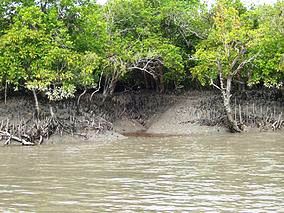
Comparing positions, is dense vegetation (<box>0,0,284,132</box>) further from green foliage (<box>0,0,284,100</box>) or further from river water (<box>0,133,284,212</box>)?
river water (<box>0,133,284,212</box>)

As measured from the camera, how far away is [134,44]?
25.4 meters

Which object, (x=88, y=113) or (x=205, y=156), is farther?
(x=88, y=113)

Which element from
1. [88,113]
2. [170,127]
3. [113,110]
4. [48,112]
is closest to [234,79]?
[170,127]

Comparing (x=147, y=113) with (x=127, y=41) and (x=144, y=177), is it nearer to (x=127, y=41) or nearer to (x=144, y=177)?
(x=127, y=41)

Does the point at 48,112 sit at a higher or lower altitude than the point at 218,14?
lower

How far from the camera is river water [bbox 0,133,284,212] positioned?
8562 millimetres

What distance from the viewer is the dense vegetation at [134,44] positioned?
2017 centimetres

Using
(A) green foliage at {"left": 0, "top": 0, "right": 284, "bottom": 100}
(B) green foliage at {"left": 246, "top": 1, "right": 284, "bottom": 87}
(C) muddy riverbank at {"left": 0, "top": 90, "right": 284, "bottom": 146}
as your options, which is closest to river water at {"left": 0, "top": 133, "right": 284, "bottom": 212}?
(C) muddy riverbank at {"left": 0, "top": 90, "right": 284, "bottom": 146}

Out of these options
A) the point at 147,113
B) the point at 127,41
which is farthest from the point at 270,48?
the point at 147,113

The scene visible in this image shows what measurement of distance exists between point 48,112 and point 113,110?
197 inches

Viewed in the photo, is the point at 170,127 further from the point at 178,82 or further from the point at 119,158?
the point at 119,158

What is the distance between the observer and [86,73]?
21297mm

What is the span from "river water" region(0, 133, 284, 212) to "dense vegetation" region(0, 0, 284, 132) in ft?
12.4

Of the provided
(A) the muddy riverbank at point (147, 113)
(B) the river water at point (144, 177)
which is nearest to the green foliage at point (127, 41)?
(A) the muddy riverbank at point (147, 113)
